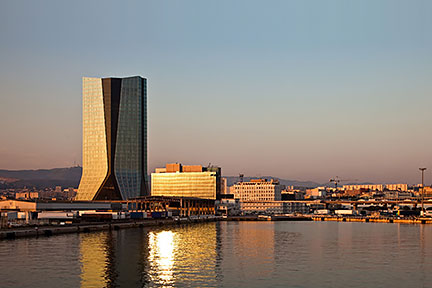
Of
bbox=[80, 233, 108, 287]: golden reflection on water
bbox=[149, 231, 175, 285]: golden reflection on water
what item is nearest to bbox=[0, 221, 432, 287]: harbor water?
bbox=[149, 231, 175, 285]: golden reflection on water

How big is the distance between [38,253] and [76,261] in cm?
1249

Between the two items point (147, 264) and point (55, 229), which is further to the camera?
point (55, 229)

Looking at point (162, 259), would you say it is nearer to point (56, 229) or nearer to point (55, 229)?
point (55, 229)

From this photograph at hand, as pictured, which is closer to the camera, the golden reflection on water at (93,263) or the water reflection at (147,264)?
the golden reflection on water at (93,263)

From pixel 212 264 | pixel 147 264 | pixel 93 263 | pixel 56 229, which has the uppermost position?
pixel 93 263

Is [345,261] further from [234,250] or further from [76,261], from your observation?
[76,261]

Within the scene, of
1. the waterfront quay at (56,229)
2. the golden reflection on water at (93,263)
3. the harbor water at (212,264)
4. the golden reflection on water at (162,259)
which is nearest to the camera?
the golden reflection on water at (93,263)

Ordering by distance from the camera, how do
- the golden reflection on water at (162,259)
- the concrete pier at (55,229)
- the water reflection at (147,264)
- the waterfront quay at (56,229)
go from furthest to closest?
the waterfront quay at (56,229)
the concrete pier at (55,229)
the golden reflection on water at (162,259)
the water reflection at (147,264)

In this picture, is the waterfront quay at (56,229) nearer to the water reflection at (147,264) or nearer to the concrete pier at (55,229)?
the concrete pier at (55,229)

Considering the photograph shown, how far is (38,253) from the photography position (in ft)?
271

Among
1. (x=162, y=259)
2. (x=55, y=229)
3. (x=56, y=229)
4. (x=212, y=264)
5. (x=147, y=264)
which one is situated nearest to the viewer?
(x=147, y=264)

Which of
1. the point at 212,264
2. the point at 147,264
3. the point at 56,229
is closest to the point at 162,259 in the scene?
the point at 147,264

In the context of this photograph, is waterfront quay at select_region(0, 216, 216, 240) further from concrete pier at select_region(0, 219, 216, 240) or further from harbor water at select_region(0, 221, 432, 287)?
harbor water at select_region(0, 221, 432, 287)

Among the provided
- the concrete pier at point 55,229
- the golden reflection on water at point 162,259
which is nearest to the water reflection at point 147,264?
the golden reflection on water at point 162,259
